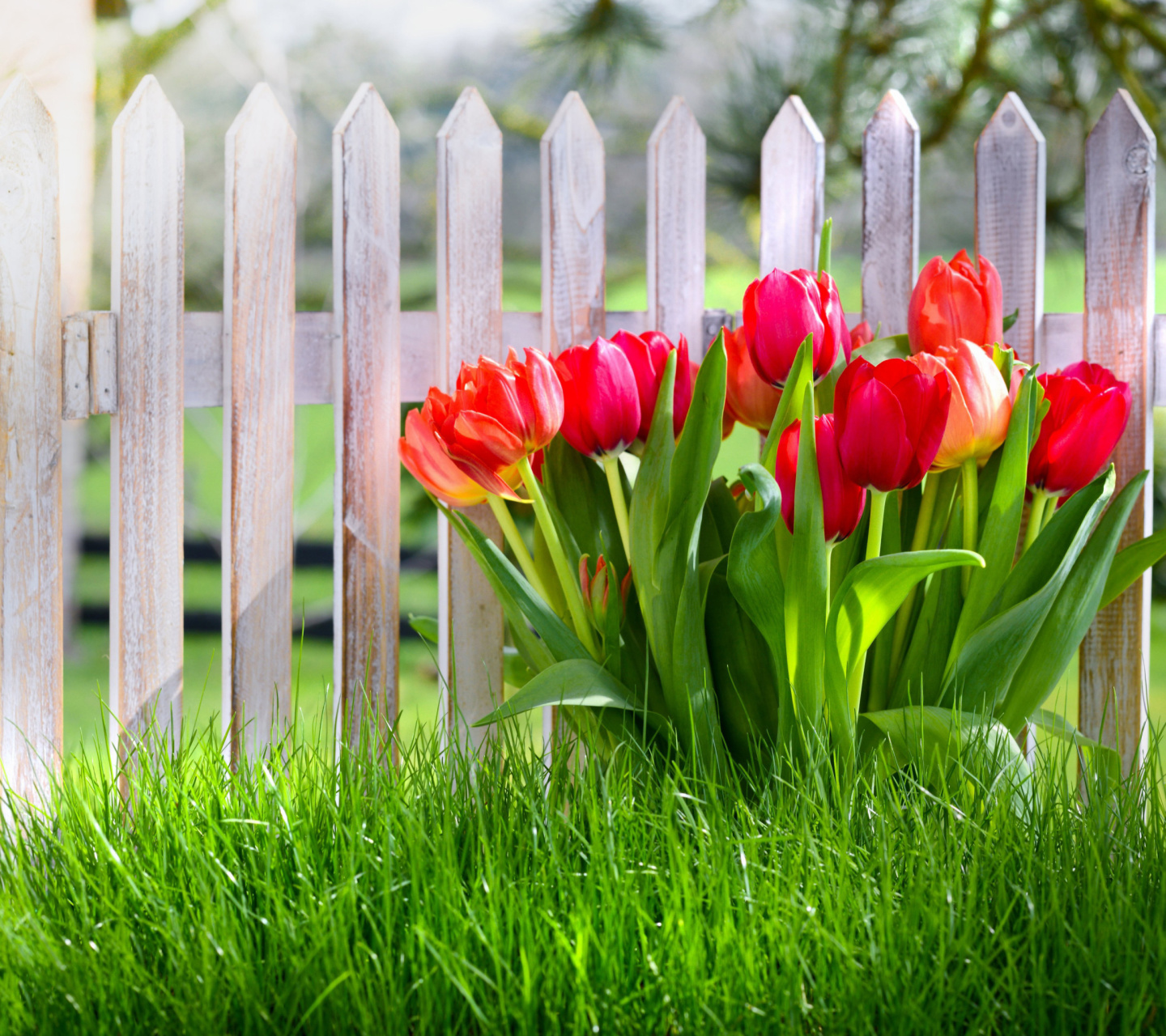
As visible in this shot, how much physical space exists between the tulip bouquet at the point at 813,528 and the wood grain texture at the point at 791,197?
339 mm

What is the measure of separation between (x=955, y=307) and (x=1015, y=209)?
1.45 feet

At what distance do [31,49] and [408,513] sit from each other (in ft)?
4.01

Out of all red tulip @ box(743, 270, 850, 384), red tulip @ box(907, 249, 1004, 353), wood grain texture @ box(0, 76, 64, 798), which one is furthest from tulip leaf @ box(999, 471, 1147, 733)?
wood grain texture @ box(0, 76, 64, 798)

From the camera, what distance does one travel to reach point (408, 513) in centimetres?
246

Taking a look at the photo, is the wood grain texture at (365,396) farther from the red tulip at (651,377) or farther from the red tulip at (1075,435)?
the red tulip at (1075,435)

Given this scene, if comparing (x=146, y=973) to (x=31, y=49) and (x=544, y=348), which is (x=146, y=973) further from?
(x=31, y=49)

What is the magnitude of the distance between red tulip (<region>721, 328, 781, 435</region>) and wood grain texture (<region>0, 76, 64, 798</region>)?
2.73 ft

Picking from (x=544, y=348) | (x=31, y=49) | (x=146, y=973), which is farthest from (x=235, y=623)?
(x=31, y=49)

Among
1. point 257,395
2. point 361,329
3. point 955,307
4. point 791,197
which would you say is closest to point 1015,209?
point 791,197

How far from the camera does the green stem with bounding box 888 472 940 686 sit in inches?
41.4

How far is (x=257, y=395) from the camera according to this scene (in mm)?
1355

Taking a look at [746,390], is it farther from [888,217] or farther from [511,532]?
[888,217]

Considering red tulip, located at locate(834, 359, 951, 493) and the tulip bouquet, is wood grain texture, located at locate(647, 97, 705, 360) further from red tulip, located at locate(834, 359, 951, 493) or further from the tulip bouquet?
red tulip, located at locate(834, 359, 951, 493)

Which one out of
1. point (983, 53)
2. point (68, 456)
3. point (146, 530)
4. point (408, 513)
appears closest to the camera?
point (146, 530)
